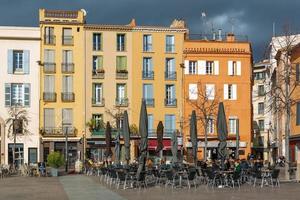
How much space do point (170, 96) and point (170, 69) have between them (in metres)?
2.74

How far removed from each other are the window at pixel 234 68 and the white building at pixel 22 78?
19.3m

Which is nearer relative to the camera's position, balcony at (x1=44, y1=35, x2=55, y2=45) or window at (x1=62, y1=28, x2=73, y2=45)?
balcony at (x1=44, y1=35, x2=55, y2=45)

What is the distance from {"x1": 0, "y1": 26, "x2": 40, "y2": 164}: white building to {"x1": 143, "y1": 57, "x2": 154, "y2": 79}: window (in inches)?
413

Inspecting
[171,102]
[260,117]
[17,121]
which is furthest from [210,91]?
[260,117]

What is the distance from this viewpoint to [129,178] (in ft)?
87.2

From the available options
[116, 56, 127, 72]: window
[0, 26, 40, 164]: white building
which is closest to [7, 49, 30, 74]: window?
[0, 26, 40, 164]: white building

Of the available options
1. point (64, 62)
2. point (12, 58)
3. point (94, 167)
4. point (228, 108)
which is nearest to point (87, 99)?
point (64, 62)

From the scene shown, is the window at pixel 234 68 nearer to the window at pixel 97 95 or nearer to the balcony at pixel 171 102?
the balcony at pixel 171 102

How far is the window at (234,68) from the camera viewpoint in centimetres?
6694

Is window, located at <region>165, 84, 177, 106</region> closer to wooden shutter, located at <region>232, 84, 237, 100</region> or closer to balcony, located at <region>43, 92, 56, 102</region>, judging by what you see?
wooden shutter, located at <region>232, 84, 237, 100</region>

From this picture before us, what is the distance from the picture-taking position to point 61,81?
64.1 metres

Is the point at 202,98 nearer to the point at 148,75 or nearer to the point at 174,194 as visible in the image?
the point at 148,75

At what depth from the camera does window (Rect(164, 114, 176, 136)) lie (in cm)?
6638

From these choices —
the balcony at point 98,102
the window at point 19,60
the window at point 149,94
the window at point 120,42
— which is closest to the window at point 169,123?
the window at point 149,94
